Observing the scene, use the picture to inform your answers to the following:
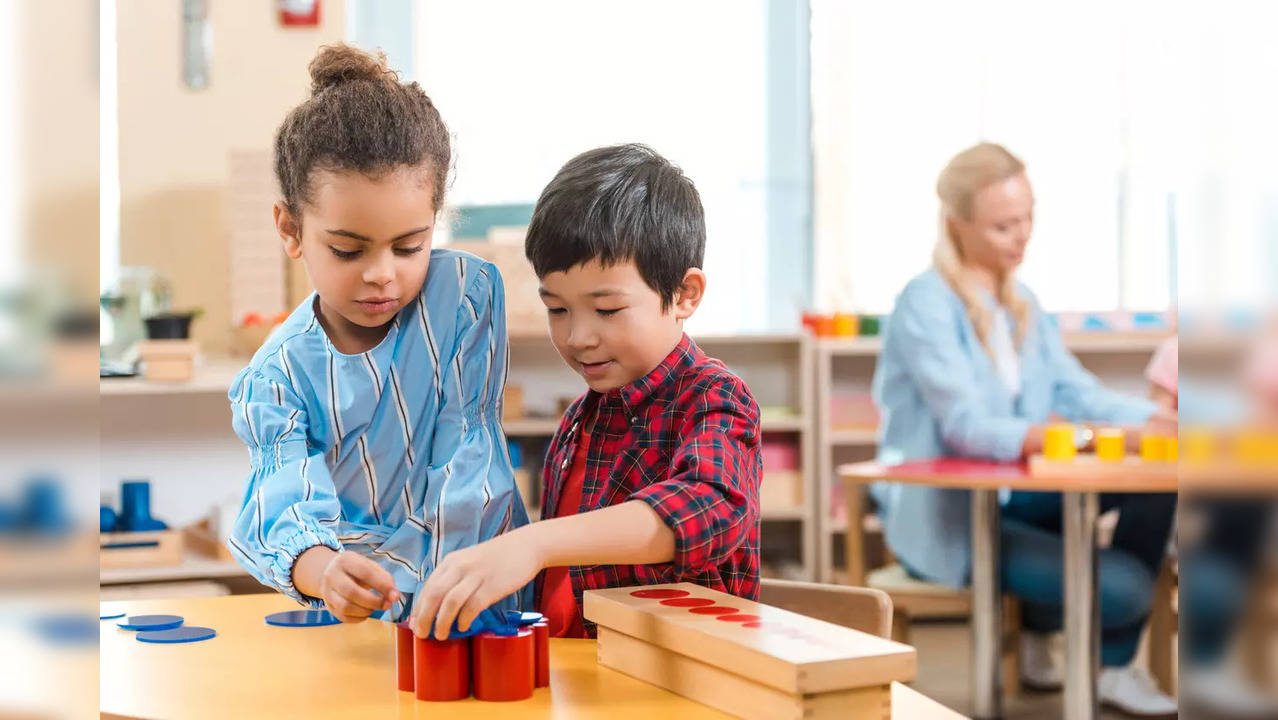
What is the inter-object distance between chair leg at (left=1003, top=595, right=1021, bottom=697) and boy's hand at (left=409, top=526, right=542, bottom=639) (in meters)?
2.22

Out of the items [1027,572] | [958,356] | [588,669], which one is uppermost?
[958,356]

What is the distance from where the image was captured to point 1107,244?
4605mm

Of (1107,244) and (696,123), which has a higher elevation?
(696,123)

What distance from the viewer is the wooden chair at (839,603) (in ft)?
4.14

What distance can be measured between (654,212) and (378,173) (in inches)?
10.7

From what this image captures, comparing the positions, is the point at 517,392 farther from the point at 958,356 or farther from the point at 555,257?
the point at 555,257

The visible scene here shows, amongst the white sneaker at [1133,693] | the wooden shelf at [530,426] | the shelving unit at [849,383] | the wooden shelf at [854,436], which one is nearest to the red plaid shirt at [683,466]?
the white sneaker at [1133,693]

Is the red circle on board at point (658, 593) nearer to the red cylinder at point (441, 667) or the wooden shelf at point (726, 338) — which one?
the red cylinder at point (441, 667)

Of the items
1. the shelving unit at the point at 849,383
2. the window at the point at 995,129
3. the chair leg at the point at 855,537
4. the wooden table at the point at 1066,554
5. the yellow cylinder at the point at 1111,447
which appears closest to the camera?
the wooden table at the point at 1066,554

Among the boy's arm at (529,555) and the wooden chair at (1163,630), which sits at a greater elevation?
the boy's arm at (529,555)

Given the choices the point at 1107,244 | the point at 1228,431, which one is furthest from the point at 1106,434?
the point at 1228,431

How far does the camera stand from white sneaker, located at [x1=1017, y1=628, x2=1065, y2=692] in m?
3.24

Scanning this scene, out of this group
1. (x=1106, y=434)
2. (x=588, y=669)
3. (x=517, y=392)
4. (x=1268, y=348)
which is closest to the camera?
(x=1268, y=348)

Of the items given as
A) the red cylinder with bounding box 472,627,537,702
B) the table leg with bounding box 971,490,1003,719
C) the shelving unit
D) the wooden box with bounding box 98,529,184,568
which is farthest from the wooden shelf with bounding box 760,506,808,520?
the red cylinder with bounding box 472,627,537,702
